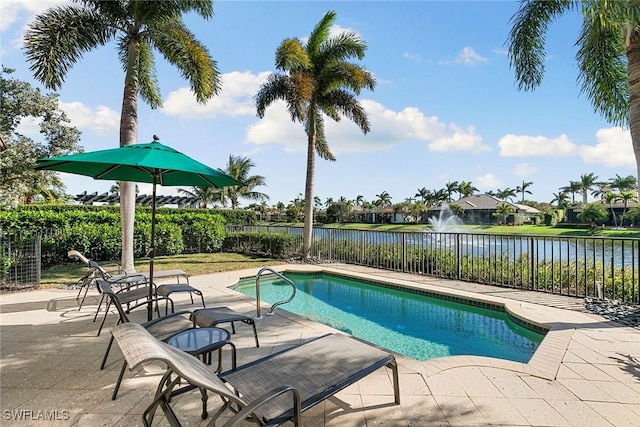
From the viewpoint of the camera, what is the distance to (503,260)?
6.80 m

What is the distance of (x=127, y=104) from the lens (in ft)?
24.9

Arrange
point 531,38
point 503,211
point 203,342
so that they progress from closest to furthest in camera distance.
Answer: point 203,342 → point 531,38 → point 503,211

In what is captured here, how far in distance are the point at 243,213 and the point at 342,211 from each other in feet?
118

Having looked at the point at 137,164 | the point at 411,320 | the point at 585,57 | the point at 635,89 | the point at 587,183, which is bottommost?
the point at 411,320

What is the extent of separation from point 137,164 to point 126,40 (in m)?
7.67

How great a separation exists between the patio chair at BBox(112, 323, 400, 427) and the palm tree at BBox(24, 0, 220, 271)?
6.50 m

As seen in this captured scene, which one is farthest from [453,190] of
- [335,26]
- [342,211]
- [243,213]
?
[335,26]

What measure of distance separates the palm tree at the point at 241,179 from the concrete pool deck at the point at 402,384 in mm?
25262

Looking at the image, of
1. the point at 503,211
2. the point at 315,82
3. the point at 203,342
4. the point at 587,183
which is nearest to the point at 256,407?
the point at 203,342

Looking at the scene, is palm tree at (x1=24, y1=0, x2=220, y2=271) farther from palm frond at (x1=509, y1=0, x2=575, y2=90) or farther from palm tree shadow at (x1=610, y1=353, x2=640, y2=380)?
palm tree shadow at (x1=610, y1=353, x2=640, y2=380)

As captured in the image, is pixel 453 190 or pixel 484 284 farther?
pixel 453 190

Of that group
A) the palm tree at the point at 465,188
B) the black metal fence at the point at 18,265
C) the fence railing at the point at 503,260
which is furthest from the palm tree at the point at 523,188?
the black metal fence at the point at 18,265

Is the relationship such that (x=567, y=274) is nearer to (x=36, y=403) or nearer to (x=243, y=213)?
(x=36, y=403)

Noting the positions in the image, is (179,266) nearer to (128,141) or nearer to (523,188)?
(128,141)
